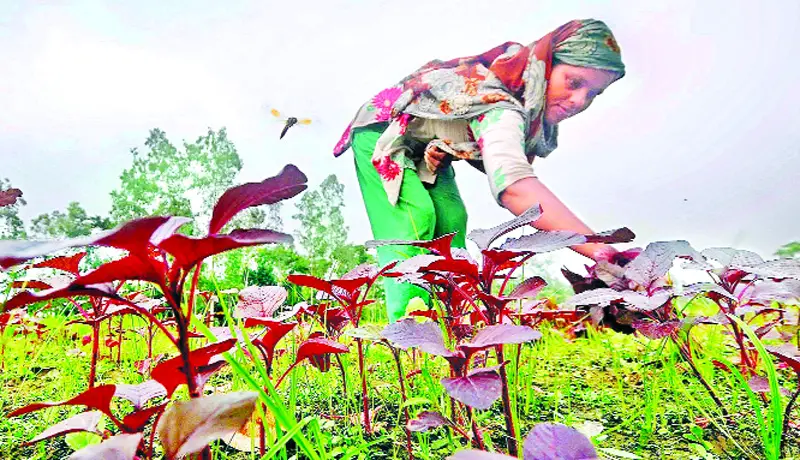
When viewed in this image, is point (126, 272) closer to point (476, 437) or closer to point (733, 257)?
point (476, 437)

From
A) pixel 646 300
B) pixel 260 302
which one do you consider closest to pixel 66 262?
pixel 260 302

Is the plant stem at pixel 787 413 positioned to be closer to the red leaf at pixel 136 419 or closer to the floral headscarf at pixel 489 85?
the red leaf at pixel 136 419

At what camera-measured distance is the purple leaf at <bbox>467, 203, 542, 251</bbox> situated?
1.45 feet

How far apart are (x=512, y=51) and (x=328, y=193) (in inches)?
203

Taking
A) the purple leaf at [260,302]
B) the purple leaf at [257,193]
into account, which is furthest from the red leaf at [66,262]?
the purple leaf at [257,193]

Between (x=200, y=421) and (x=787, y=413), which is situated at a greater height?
(x=200, y=421)

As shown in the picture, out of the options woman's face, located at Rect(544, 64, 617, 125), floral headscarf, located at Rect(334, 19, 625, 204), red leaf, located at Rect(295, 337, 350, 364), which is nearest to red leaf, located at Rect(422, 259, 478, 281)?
red leaf, located at Rect(295, 337, 350, 364)

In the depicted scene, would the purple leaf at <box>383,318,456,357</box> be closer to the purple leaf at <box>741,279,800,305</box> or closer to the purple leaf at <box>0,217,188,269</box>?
the purple leaf at <box>0,217,188,269</box>

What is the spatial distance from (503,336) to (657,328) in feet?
1.03

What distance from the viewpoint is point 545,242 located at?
1.42 feet

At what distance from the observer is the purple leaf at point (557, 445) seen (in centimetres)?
30

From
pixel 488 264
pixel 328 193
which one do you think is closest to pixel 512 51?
pixel 488 264

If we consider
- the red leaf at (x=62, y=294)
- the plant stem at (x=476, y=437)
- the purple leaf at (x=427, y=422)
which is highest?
the red leaf at (x=62, y=294)

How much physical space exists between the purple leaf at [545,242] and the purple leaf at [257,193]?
0.19 metres
